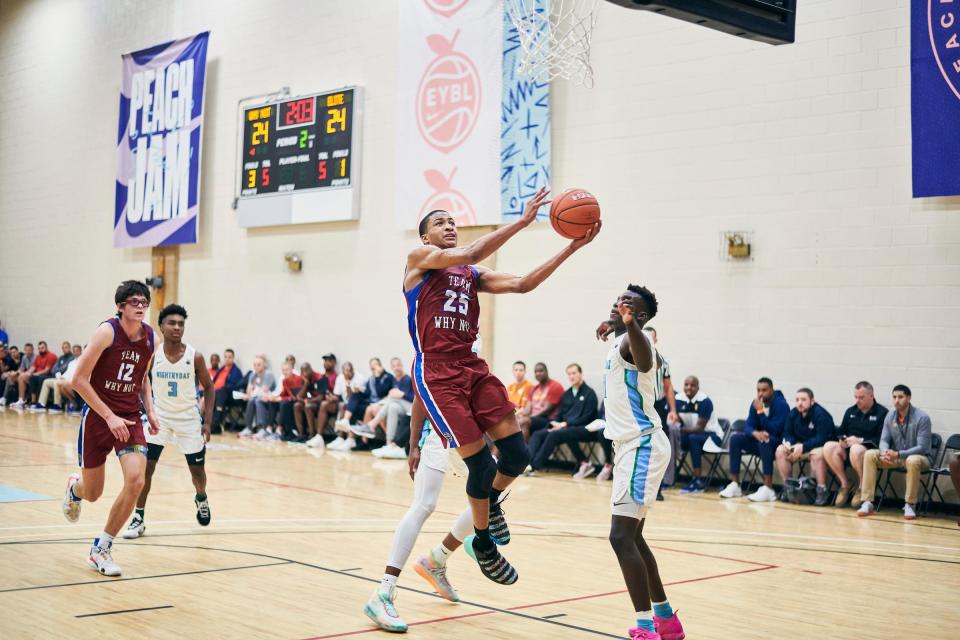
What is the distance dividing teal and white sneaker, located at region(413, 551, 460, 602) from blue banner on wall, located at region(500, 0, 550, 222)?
7.92 m

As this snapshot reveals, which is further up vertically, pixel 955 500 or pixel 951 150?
pixel 951 150

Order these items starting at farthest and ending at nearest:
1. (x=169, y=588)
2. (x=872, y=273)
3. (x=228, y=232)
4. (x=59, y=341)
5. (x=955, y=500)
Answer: (x=59, y=341)
(x=228, y=232)
(x=872, y=273)
(x=955, y=500)
(x=169, y=588)

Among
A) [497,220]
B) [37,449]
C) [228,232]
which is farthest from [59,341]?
[497,220]

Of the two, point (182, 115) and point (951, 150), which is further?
point (182, 115)

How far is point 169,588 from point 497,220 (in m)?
8.24

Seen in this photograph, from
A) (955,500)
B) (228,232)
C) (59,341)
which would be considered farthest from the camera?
(59,341)

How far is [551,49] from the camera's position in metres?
12.8

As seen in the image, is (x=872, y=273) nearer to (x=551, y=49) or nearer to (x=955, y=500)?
(x=955, y=500)

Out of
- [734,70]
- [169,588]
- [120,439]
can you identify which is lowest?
[169,588]

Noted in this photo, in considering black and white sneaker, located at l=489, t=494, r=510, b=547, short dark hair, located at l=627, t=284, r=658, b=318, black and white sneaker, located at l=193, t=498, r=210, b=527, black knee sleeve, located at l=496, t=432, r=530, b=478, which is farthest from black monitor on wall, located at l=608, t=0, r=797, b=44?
black and white sneaker, located at l=193, t=498, r=210, b=527

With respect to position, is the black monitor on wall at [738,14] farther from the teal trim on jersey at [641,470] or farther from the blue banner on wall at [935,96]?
the blue banner on wall at [935,96]

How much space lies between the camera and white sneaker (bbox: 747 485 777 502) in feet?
33.6

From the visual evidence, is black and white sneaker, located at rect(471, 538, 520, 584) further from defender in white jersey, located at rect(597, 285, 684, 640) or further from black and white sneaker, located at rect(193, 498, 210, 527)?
black and white sneaker, located at rect(193, 498, 210, 527)

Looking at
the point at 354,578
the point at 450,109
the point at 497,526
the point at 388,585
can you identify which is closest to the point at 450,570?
the point at 354,578
